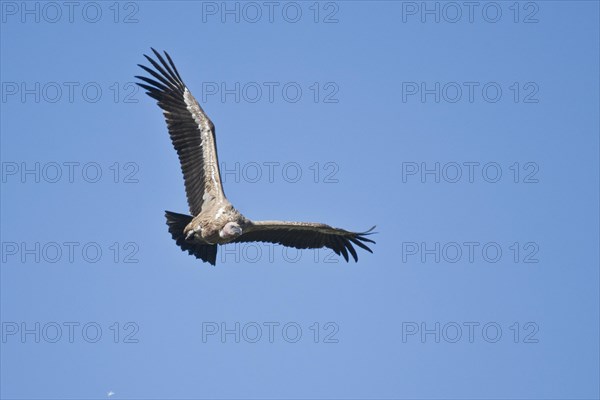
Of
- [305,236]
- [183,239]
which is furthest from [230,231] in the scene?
[305,236]

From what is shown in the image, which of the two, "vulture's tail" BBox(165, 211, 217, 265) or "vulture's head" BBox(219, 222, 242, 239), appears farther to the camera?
"vulture's tail" BBox(165, 211, 217, 265)

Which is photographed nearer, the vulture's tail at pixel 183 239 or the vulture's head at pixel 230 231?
the vulture's head at pixel 230 231

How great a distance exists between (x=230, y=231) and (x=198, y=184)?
136 cm

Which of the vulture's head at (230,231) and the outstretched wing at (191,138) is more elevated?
the outstretched wing at (191,138)

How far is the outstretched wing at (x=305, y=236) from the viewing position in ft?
49.4

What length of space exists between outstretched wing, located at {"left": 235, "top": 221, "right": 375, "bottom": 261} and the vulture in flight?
2 centimetres

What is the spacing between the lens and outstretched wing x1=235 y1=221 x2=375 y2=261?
15.1 meters

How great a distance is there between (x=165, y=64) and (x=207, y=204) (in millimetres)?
2762

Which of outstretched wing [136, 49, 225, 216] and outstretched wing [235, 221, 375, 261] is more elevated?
outstretched wing [136, 49, 225, 216]

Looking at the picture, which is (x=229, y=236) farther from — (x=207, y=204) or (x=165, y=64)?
(x=165, y=64)

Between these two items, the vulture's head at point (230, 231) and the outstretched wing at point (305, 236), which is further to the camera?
the outstretched wing at point (305, 236)

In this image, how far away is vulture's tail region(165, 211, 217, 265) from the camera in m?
14.9

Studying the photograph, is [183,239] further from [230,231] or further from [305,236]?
[305,236]

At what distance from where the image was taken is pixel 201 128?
14875 mm
